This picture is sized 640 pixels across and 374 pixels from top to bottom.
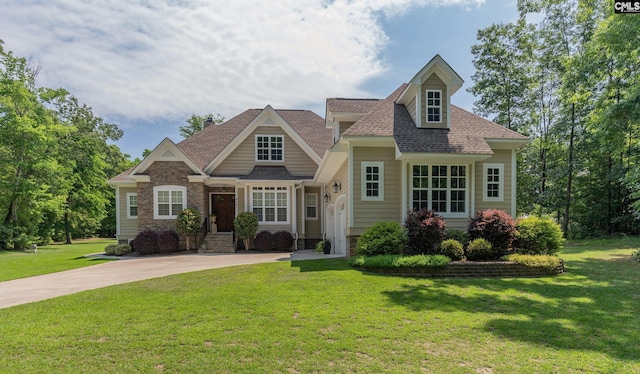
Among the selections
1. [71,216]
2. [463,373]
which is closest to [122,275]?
[463,373]

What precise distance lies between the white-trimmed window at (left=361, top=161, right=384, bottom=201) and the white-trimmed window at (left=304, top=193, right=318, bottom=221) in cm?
715

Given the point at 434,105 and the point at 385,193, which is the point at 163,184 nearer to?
the point at 385,193

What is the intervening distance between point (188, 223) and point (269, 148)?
20.4ft

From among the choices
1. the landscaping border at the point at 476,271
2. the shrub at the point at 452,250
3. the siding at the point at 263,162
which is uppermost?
the siding at the point at 263,162

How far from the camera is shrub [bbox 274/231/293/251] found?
16734 millimetres

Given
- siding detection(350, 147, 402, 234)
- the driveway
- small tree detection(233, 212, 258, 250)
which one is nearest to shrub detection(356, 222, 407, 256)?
siding detection(350, 147, 402, 234)

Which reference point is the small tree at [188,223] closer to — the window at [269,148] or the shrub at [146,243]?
the shrub at [146,243]

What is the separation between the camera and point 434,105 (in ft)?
41.8

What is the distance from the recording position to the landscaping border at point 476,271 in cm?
888

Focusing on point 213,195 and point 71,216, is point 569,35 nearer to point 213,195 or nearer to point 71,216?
point 213,195

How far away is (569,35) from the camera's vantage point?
22.6 metres

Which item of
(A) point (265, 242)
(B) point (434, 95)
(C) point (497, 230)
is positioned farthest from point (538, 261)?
(A) point (265, 242)

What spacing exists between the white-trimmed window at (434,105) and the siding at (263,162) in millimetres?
7867

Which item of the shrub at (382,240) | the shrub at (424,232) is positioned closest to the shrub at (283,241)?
the shrub at (382,240)
